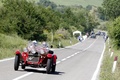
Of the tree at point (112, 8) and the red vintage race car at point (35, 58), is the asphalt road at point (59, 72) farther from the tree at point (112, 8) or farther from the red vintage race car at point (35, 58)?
the tree at point (112, 8)

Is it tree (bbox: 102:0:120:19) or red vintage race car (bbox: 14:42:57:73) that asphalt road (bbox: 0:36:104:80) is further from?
tree (bbox: 102:0:120:19)

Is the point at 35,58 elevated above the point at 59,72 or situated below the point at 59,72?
above

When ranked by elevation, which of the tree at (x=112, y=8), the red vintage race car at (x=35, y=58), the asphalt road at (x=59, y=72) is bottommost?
the asphalt road at (x=59, y=72)

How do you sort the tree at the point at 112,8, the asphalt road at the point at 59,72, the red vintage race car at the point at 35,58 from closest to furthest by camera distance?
the asphalt road at the point at 59,72
the red vintage race car at the point at 35,58
the tree at the point at 112,8

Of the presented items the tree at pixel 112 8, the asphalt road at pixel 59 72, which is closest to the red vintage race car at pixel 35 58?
the asphalt road at pixel 59 72

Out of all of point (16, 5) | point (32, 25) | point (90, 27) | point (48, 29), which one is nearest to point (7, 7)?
point (16, 5)

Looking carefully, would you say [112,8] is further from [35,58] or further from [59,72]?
[35,58]

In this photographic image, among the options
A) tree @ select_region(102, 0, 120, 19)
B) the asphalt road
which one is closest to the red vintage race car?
the asphalt road

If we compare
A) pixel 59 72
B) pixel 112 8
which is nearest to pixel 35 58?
pixel 59 72

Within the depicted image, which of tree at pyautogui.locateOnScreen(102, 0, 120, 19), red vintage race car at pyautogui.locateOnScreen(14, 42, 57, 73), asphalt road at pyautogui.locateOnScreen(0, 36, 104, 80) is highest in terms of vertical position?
tree at pyautogui.locateOnScreen(102, 0, 120, 19)

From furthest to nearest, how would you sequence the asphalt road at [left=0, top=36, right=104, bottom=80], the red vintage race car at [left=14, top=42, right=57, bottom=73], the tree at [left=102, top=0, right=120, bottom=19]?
the tree at [left=102, top=0, right=120, bottom=19], the red vintage race car at [left=14, top=42, right=57, bottom=73], the asphalt road at [left=0, top=36, right=104, bottom=80]

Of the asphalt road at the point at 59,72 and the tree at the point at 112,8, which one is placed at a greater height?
the tree at the point at 112,8

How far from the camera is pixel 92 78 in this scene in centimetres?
1551

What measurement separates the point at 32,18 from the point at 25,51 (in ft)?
119
